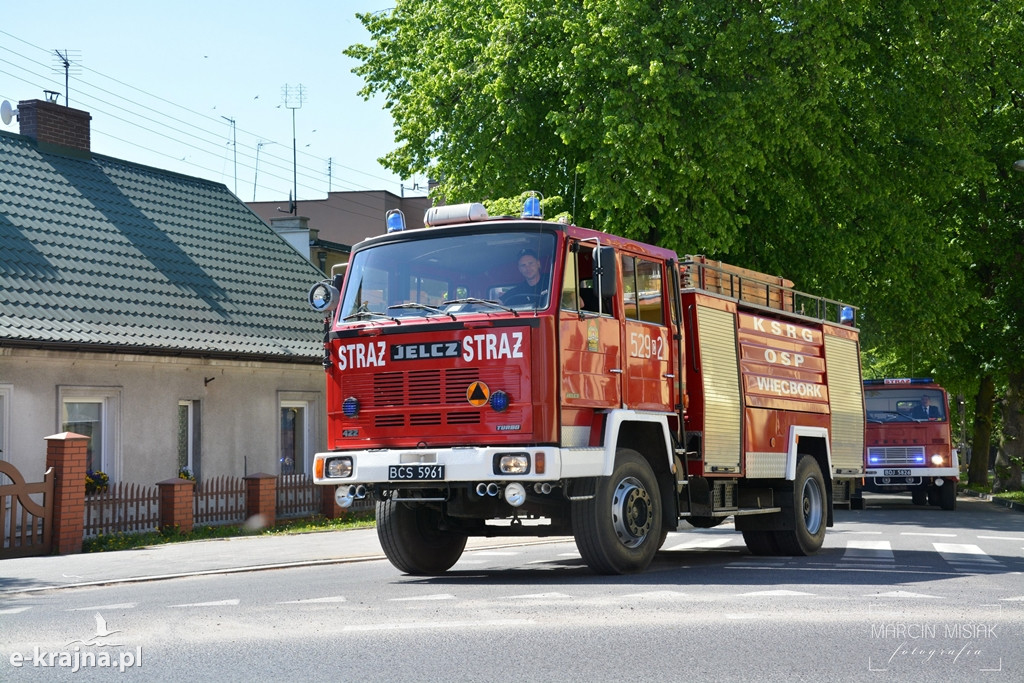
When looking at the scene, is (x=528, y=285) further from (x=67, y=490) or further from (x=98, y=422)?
(x=98, y=422)

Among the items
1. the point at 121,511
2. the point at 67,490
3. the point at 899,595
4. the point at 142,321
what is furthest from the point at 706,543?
the point at 142,321

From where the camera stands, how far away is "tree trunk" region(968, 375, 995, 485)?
38750mm

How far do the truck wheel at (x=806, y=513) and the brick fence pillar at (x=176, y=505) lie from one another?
9.02m

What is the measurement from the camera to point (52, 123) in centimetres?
2452

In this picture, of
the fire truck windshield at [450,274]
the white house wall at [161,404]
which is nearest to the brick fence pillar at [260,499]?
the white house wall at [161,404]

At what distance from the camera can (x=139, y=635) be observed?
8.60 metres

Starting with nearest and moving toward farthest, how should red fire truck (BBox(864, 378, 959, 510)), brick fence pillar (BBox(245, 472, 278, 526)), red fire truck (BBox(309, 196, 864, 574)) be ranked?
red fire truck (BBox(309, 196, 864, 574))
brick fence pillar (BBox(245, 472, 278, 526))
red fire truck (BBox(864, 378, 959, 510))

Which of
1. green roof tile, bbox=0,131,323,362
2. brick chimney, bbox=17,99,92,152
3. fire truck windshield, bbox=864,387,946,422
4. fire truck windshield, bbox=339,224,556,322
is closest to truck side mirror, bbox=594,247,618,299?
fire truck windshield, bbox=339,224,556,322

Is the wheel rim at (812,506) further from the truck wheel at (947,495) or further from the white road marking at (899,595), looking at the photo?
the truck wheel at (947,495)

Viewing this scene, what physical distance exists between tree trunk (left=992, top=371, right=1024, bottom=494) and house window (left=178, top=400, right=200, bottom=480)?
2299cm

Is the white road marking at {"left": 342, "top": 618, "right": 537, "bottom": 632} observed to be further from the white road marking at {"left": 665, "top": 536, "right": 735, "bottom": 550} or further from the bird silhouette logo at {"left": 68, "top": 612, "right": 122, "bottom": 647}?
the white road marking at {"left": 665, "top": 536, "right": 735, "bottom": 550}

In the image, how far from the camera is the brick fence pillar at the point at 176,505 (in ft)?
62.4

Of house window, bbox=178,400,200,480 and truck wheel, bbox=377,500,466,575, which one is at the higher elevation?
house window, bbox=178,400,200,480

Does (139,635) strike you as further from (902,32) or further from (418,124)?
(902,32)
